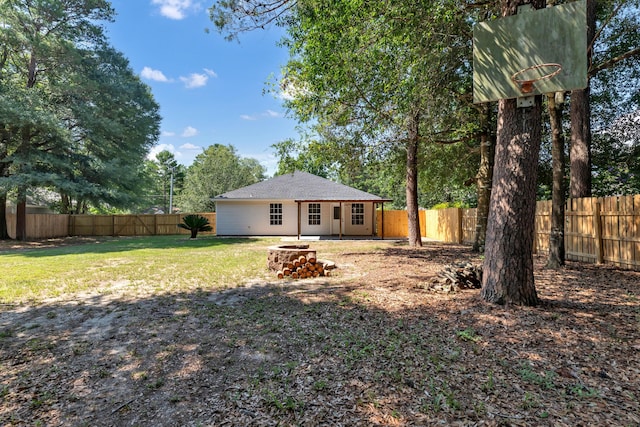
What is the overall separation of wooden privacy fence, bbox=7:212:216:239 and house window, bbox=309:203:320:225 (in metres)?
8.08

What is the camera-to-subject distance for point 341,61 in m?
6.18

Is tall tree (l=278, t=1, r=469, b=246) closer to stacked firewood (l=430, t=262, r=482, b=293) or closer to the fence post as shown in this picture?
stacked firewood (l=430, t=262, r=482, b=293)

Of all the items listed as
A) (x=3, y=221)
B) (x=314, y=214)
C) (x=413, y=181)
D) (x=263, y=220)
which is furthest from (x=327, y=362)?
(x=3, y=221)

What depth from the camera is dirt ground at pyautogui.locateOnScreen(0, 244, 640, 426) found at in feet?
7.23

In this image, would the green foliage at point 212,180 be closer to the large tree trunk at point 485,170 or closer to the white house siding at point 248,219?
the white house siding at point 248,219

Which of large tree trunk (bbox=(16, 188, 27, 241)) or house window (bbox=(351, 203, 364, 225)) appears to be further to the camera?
house window (bbox=(351, 203, 364, 225))

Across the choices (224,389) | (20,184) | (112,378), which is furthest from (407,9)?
(20,184)

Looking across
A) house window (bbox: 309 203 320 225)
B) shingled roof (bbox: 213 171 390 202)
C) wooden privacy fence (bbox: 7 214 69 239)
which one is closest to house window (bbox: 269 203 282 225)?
shingled roof (bbox: 213 171 390 202)

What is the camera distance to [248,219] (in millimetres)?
19141

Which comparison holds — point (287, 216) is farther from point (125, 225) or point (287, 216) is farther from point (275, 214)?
point (125, 225)

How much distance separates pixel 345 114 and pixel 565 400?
7.95 m

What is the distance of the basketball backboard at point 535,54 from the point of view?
3.78 metres

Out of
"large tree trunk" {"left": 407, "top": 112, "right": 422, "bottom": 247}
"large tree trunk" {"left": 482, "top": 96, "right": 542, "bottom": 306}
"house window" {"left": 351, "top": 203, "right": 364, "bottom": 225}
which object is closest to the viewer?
"large tree trunk" {"left": 482, "top": 96, "right": 542, "bottom": 306}

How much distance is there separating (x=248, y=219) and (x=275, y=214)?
163 cm
